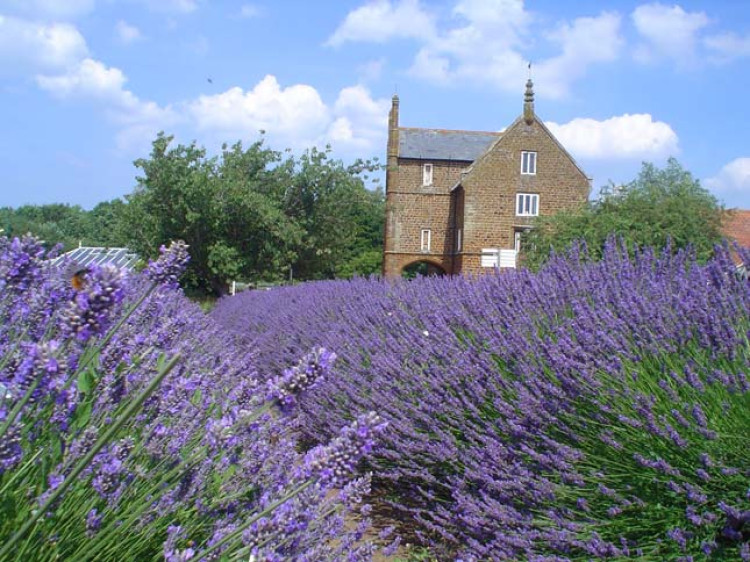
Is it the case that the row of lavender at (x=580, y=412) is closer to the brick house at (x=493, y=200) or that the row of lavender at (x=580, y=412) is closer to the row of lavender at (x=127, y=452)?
the row of lavender at (x=127, y=452)

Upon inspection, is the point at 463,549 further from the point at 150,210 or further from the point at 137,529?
the point at 150,210

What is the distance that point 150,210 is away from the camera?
21.3 meters

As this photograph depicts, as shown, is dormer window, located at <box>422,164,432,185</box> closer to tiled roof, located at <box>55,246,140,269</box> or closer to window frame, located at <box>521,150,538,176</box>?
window frame, located at <box>521,150,538,176</box>

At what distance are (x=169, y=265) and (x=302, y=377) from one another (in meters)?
0.55

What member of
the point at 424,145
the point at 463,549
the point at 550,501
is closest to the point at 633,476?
the point at 550,501

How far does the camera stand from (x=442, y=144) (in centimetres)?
3731

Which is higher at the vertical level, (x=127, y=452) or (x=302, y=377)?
(x=302, y=377)

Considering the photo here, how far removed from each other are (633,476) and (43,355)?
1.97m

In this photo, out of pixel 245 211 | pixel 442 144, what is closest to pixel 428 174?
pixel 442 144

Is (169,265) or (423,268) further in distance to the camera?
(423,268)

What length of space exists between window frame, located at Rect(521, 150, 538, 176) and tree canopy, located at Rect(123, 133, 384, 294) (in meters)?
11.5

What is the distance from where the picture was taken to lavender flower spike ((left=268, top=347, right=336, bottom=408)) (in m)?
1.57

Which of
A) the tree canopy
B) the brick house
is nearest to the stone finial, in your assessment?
the brick house

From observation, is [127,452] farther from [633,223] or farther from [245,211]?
[245,211]
